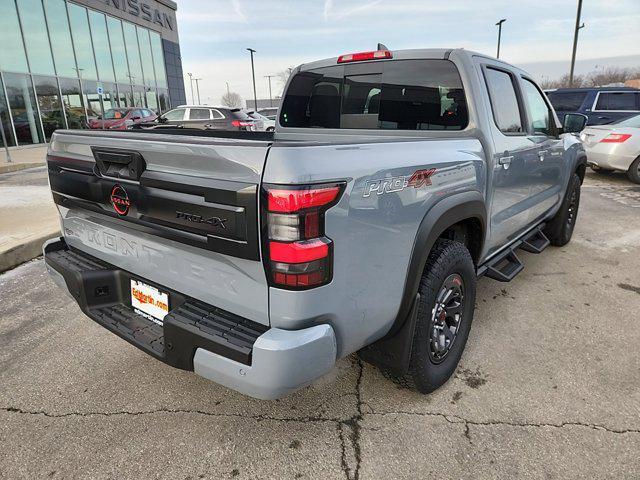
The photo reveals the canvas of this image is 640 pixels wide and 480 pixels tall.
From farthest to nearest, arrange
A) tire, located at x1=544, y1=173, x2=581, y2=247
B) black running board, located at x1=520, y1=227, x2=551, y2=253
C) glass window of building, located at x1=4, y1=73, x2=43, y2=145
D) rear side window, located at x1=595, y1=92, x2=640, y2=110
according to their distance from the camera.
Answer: glass window of building, located at x1=4, y1=73, x2=43, y2=145
rear side window, located at x1=595, y1=92, x2=640, y2=110
tire, located at x1=544, y1=173, x2=581, y2=247
black running board, located at x1=520, y1=227, x2=551, y2=253

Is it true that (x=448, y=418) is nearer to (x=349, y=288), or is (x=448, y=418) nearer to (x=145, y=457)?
(x=349, y=288)

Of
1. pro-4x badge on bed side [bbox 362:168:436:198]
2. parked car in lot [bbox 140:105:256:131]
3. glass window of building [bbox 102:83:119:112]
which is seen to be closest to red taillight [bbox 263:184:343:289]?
pro-4x badge on bed side [bbox 362:168:436:198]

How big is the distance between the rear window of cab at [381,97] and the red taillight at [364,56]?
0.04 meters

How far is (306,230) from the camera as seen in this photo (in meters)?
1.55

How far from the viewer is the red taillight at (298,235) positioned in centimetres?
152

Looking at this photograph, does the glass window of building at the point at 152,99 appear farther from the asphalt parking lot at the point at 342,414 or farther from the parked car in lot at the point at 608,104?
the asphalt parking lot at the point at 342,414

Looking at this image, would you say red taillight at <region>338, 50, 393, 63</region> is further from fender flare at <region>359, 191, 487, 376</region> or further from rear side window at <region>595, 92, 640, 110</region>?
rear side window at <region>595, 92, 640, 110</region>

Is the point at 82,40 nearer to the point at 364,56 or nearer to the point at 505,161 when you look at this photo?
the point at 364,56

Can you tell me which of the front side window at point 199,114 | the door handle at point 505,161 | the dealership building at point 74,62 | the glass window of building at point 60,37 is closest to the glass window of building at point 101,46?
the dealership building at point 74,62

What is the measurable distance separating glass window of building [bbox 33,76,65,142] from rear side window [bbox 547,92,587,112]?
1858 cm

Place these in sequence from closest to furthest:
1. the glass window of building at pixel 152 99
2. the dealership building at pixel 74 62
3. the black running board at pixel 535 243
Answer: the black running board at pixel 535 243, the dealership building at pixel 74 62, the glass window of building at pixel 152 99

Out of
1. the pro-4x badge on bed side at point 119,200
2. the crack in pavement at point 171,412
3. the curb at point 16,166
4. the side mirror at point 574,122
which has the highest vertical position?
the side mirror at point 574,122

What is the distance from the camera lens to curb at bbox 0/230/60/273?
4469mm

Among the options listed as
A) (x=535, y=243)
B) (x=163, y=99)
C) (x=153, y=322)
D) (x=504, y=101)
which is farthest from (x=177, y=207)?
(x=163, y=99)
